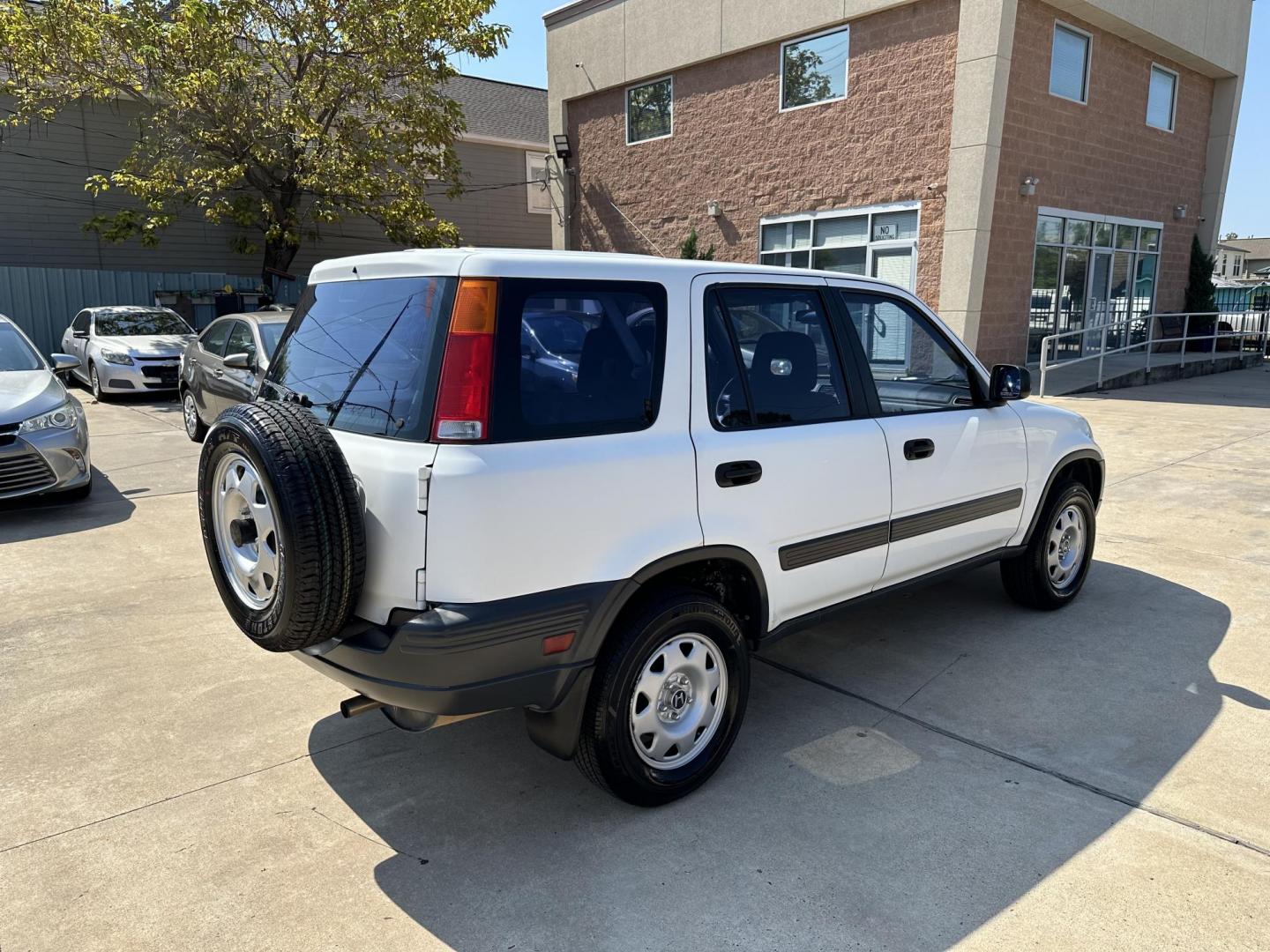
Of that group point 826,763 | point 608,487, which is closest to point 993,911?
point 826,763

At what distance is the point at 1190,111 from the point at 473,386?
20912 millimetres

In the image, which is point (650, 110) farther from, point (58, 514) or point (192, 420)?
point (58, 514)

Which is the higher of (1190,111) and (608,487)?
(1190,111)

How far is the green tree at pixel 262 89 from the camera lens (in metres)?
14.4

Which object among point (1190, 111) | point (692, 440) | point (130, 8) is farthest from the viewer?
point (1190, 111)

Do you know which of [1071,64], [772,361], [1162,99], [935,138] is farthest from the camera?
[1162,99]

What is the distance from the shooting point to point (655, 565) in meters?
2.91

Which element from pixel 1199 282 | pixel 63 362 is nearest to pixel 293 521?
pixel 63 362

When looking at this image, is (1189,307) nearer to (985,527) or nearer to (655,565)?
(985,527)

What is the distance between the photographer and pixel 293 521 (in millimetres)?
2590

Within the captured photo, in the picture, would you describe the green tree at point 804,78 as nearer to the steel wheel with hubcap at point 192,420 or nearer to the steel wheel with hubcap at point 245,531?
the steel wheel with hubcap at point 192,420

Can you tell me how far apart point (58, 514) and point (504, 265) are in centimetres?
604

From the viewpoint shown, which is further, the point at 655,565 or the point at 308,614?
the point at 655,565

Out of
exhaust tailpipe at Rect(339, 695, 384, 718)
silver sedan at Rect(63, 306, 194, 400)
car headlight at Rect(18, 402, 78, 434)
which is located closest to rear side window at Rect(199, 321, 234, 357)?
car headlight at Rect(18, 402, 78, 434)
